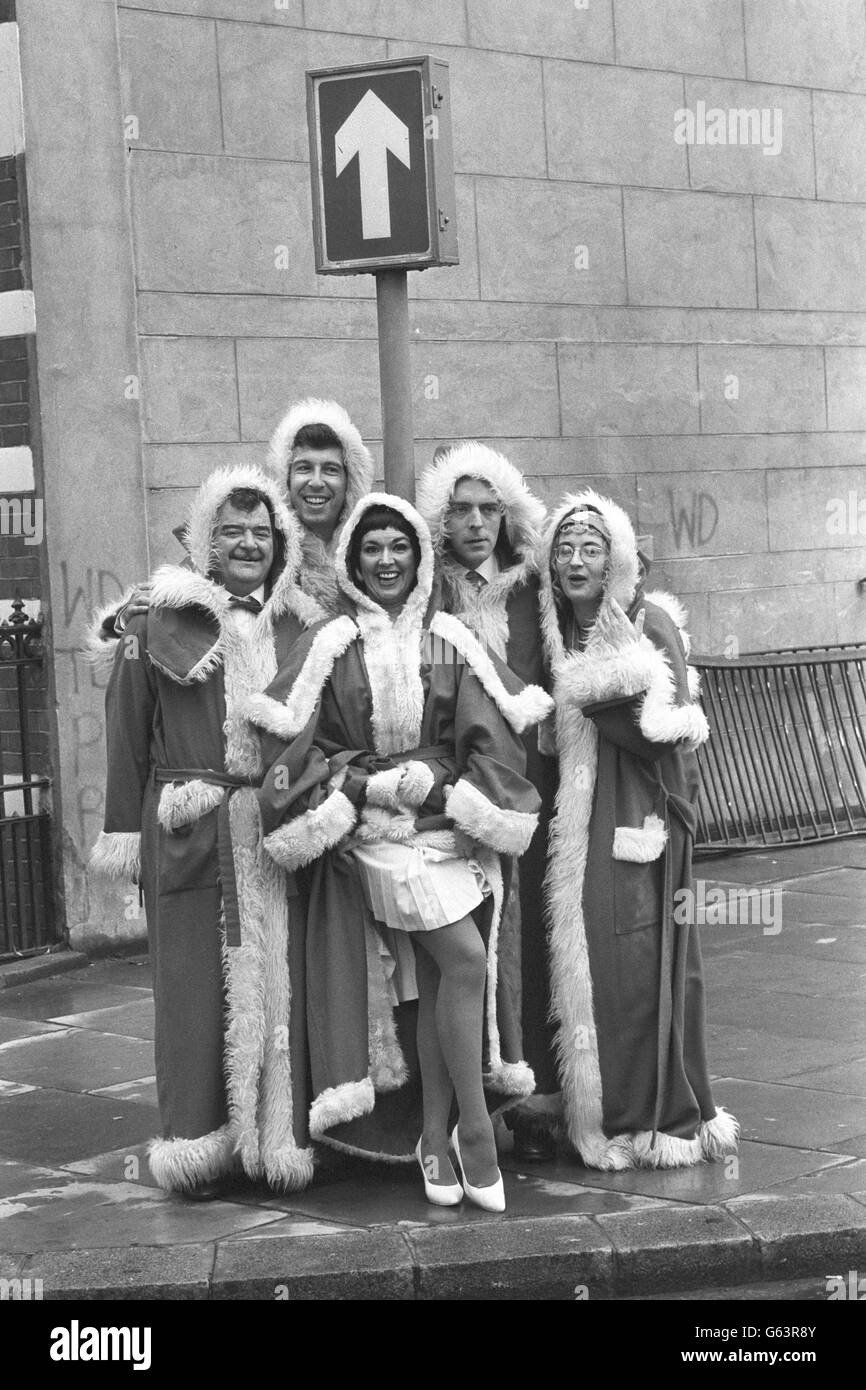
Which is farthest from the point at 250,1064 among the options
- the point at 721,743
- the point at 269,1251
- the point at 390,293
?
the point at 721,743

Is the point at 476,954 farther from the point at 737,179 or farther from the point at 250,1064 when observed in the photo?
the point at 737,179

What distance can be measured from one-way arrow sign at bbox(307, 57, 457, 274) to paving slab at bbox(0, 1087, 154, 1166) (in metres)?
2.71

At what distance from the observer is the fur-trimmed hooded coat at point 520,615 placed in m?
5.96

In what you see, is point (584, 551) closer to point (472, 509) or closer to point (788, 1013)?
point (472, 509)

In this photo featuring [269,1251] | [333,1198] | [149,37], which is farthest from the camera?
[149,37]

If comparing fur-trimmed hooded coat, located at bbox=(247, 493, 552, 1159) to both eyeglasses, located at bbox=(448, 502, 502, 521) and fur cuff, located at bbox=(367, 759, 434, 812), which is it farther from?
eyeglasses, located at bbox=(448, 502, 502, 521)

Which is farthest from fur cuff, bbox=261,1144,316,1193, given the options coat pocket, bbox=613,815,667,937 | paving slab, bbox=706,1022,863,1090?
paving slab, bbox=706,1022,863,1090

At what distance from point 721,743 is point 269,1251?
6746mm

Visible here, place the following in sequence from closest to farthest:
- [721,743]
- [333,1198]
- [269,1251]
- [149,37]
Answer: [269,1251] < [333,1198] < [149,37] < [721,743]

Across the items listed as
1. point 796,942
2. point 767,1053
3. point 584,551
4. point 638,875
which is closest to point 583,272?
point 796,942

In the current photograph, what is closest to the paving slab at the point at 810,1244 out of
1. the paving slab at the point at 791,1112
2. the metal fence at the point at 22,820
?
the paving slab at the point at 791,1112

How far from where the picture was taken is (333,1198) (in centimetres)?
570

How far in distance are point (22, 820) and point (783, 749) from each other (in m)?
4.63

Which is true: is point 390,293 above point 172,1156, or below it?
above
